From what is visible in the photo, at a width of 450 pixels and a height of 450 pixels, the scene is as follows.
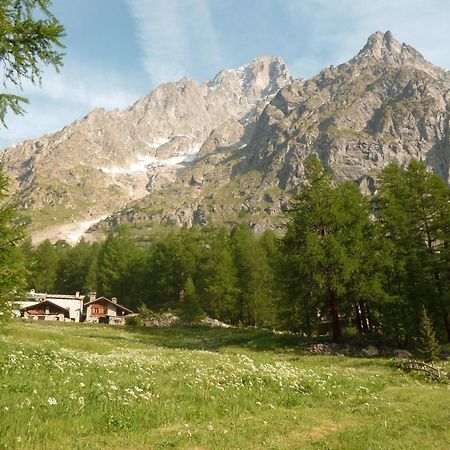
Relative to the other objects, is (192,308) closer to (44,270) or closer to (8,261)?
(8,261)

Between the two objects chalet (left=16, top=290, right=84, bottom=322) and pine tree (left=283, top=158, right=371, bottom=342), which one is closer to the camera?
pine tree (left=283, top=158, right=371, bottom=342)

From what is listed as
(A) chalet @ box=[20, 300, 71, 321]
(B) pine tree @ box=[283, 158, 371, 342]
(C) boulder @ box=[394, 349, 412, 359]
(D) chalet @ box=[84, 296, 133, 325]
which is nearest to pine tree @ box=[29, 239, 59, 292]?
(A) chalet @ box=[20, 300, 71, 321]

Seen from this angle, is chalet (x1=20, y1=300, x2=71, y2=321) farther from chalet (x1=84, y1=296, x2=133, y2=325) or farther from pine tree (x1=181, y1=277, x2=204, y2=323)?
pine tree (x1=181, y1=277, x2=204, y2=323)

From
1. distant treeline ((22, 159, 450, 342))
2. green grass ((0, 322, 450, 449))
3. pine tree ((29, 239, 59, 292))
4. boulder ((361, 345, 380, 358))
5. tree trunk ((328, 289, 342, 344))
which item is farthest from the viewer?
pine tree ((29, 239, 59, 292))

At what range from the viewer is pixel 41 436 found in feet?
25.6

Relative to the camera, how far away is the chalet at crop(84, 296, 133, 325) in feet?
301

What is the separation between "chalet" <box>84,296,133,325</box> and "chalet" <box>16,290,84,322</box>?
2.66 m

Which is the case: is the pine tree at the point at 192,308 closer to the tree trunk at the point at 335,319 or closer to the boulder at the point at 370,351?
the tree trunk at the point at 335,319

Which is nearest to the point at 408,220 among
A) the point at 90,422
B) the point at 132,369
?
the point at 132,369

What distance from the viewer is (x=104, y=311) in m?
93.1

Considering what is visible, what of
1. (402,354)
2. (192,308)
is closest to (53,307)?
(192,308)

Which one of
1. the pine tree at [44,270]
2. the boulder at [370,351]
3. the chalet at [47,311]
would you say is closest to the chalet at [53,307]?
the chalet at [47,311]

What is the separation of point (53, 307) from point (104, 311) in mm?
10886

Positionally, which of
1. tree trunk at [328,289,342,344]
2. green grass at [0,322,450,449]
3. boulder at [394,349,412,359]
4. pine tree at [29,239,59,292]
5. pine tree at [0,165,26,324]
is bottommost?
boulder at [394,349,412,359]
